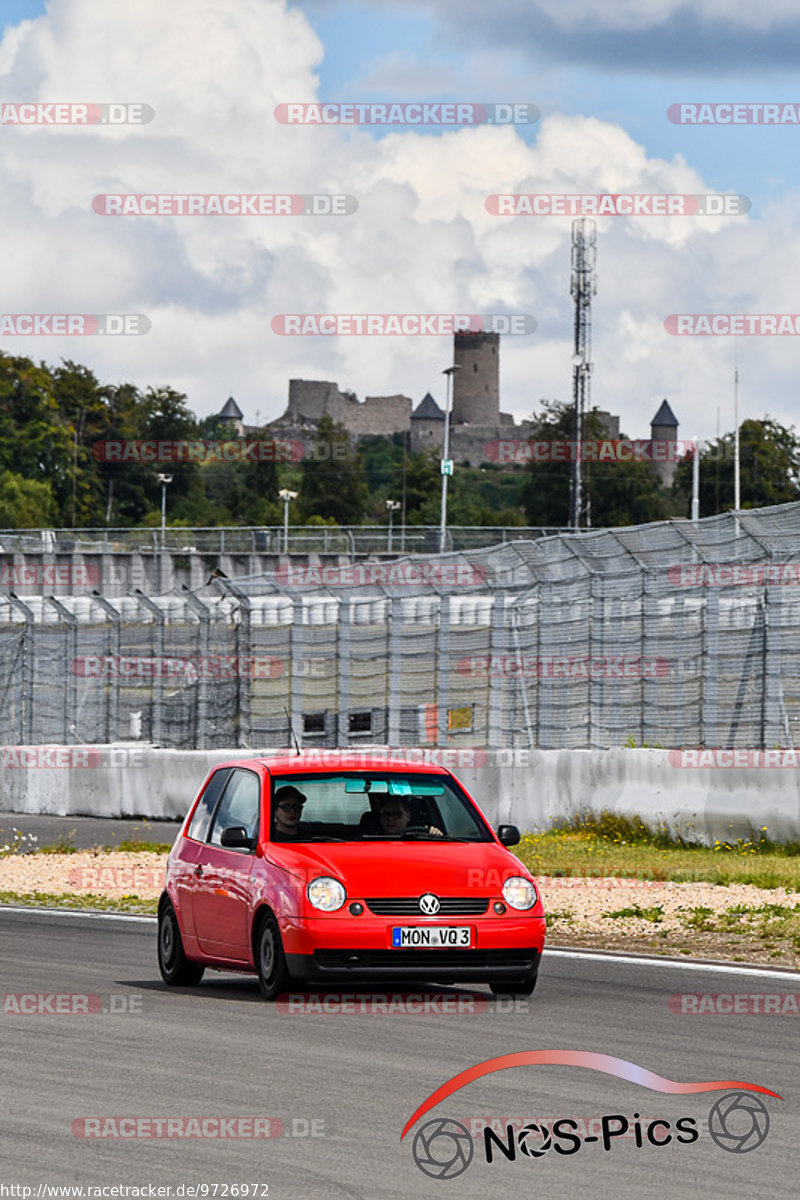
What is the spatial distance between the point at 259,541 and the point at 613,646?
175ft

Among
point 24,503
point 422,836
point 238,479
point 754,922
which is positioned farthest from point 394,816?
point 238,479

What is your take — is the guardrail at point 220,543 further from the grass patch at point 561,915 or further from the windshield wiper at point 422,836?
the windshield wiper at point 422,836

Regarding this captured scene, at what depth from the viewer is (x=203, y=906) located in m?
11.9

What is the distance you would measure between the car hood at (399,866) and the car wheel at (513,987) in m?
0.57

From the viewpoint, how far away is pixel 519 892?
11.1 metres

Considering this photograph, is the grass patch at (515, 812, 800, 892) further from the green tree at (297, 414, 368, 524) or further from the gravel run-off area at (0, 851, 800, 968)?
the green tree at (297, 414, 368, 524)

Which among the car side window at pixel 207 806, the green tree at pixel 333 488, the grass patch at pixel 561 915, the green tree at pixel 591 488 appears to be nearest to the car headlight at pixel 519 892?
the car side window at pixel 207 806

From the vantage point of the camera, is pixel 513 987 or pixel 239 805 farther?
pixel 239 805

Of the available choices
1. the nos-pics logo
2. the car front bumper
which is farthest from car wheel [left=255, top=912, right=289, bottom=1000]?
the nos-pics logo

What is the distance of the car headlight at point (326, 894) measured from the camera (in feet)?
35.4

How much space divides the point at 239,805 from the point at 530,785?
1113cm

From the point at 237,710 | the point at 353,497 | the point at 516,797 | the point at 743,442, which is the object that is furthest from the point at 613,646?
the point at 353,497

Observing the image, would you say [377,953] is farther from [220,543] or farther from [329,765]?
[220,543]

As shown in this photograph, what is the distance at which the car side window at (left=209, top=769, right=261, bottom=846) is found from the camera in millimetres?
11906
